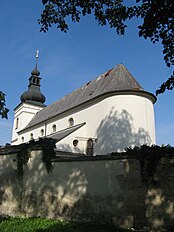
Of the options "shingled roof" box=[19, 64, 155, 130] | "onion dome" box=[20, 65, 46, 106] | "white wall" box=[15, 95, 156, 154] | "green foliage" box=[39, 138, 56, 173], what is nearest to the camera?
"green foliage" box=[39, 138, 56, 173]

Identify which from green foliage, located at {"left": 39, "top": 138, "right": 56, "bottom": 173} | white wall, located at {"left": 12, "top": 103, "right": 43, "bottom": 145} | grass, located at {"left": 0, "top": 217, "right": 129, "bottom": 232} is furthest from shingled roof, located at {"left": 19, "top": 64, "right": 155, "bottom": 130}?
grass, located at {"left": 0, "top": 217, "right": 129, "bottom": 232}

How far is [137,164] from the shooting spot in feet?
23.8

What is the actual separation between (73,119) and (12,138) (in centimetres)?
1801

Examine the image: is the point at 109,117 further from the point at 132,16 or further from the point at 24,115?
the point at 24,115

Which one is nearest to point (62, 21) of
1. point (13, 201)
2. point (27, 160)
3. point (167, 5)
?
point (167, 5)

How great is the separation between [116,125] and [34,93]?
21.9 meters

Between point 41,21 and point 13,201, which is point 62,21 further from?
point 13,201

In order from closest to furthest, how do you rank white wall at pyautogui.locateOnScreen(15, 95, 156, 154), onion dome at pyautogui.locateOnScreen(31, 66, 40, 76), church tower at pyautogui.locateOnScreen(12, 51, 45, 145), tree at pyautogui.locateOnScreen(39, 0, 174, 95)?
tree at pyautogui.locateOnScreen(39, 0, 174, 95) → white wall at pyautogui.locateOnScreen(15, 95, 156, 154) → church tower at pyautogui.locateOnScreen(12, 51, 45, 145) → onion dome at pyautogui.locateOnScreen(31, 66, 40, 76)

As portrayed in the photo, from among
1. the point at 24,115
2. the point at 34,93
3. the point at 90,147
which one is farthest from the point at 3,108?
the point at 34,93

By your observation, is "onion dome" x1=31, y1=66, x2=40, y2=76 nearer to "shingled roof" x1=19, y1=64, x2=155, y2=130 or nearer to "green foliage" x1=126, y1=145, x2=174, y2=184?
"shingled roof" x1=19, y1=64, x2=155, y2=130

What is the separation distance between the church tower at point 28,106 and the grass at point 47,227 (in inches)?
1136

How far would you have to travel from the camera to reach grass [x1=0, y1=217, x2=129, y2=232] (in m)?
6.38

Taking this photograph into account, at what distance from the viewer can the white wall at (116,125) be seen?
1895cm

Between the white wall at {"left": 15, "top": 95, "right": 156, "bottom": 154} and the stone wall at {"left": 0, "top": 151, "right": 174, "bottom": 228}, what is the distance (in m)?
10.7
